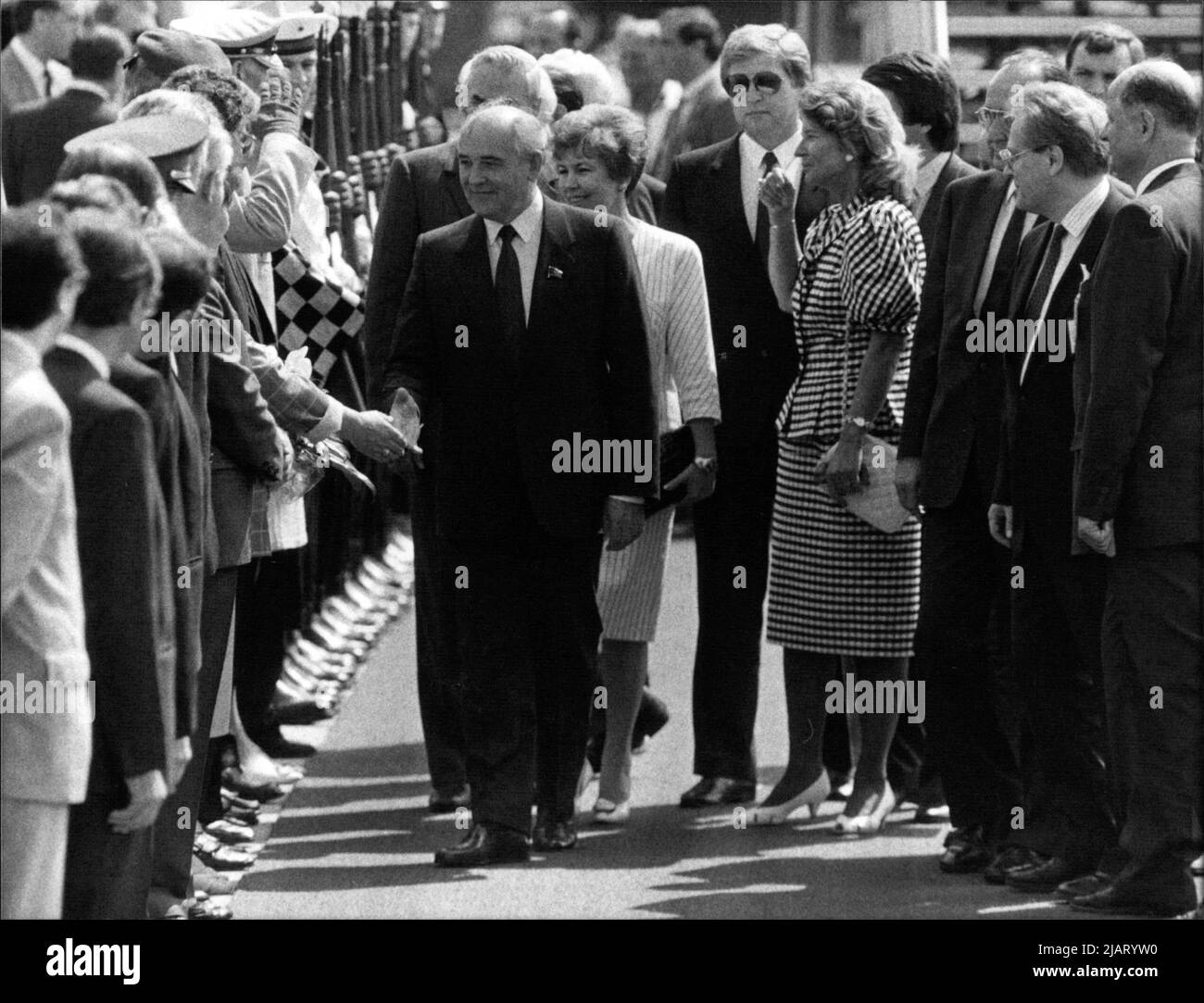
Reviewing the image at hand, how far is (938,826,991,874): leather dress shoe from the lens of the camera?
7.27 metres

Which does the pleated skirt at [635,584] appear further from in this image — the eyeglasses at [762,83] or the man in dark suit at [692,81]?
the man in dark suit at [692,81]

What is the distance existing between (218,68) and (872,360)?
199 centimetres

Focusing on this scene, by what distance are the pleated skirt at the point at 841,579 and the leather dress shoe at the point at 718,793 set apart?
535 millimetres

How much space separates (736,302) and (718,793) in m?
1.45

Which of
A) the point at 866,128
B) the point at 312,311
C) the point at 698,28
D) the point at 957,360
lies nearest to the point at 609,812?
the point at 957,360

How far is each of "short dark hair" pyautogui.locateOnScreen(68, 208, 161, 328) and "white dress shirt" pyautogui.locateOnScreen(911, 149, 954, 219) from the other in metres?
3.64

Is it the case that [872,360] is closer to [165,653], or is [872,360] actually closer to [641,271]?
[641,271]

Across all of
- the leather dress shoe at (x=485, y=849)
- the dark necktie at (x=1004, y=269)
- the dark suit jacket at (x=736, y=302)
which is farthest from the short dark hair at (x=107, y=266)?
the dark suit jacket at (x=736, y=302)

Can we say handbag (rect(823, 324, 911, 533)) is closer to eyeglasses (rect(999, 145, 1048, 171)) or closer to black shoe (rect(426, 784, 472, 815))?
eyeglasses (rect(999, 145, 1048, 171))

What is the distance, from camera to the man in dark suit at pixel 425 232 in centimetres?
791

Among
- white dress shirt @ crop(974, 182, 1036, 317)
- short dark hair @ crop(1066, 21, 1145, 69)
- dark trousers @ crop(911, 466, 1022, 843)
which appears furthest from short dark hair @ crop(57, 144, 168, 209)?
short dark hair @ crop(1066, 21, 1145, 69)

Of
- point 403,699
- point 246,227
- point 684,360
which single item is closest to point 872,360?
point 684,360

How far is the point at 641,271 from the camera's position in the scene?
789 centimetres

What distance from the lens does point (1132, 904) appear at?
21.7 ft
